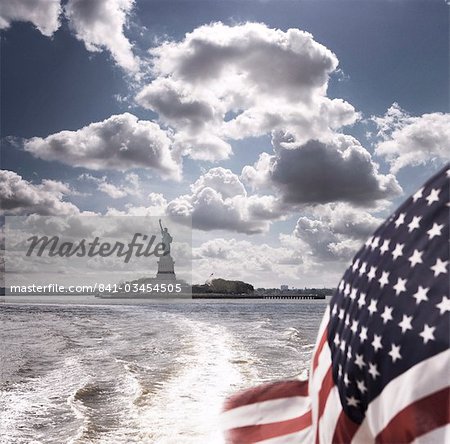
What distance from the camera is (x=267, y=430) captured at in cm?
312

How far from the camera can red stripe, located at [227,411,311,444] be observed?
3027 mm

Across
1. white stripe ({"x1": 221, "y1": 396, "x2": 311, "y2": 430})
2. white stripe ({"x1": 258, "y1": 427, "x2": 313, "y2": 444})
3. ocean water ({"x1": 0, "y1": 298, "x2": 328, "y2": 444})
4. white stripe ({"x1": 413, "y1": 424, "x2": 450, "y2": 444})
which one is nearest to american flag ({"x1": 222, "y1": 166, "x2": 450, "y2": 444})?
white stripe ({"x1": 413, "y1": 424, "x2": 450, "y2": 444})

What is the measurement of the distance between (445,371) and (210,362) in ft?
50.7

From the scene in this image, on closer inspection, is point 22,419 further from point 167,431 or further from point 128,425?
point 167,431

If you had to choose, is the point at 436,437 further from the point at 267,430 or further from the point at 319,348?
the point at 267,430

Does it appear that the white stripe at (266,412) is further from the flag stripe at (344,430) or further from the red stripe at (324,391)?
the flag stripe at (344,430)

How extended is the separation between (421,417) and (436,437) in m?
0.09

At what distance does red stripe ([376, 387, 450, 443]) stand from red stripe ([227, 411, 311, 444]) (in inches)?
34.9

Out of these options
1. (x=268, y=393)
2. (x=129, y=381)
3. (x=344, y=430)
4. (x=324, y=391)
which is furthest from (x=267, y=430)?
(x=129, y=381)

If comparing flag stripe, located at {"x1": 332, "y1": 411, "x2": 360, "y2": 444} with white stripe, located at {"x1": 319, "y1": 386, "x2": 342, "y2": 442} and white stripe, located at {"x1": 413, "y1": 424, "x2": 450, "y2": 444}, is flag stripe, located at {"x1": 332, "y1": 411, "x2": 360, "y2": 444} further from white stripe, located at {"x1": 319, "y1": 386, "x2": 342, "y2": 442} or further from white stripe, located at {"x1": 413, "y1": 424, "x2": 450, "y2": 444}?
white stripe, located at {"x1": 413, "y1": 424, "x2": 450, "y2": 444}

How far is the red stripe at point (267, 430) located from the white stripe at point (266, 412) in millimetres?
24

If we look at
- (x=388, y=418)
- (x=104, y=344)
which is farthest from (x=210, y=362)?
(x=388, y=418)

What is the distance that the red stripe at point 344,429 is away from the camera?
2424 mm

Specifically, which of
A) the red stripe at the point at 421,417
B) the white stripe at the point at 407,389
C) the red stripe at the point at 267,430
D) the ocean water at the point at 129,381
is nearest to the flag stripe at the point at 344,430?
the white stripe at the point at 407,389
